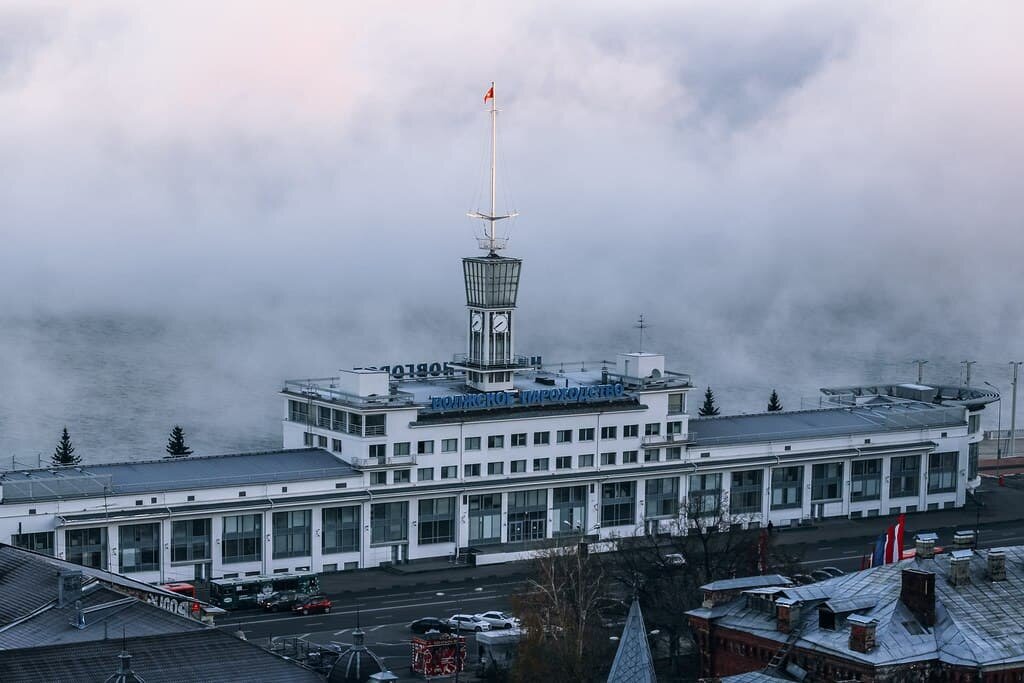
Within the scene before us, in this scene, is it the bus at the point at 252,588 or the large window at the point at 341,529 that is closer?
the bus at the point at 252,588

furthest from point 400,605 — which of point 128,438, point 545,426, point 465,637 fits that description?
point 128,438

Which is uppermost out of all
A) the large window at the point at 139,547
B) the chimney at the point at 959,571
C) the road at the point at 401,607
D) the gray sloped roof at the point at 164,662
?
the chimney at the point at 959,571

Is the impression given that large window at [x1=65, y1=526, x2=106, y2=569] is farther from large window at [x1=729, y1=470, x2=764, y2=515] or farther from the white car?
large window at [x1=729, y1=470, x2=764, y2=515]

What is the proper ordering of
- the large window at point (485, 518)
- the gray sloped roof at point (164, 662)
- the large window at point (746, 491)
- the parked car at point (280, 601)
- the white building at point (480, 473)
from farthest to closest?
1. the large window at point (746, 491)
2. the large window at point (485, 518)
3. the white building at point (480, 473)
4. the parked car at point (280, 601)
5. the gray sloped roof at point (164, 662)

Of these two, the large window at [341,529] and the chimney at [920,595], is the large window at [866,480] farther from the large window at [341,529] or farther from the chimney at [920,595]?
the chimney at [920,595]

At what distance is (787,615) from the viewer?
6981 centimetres

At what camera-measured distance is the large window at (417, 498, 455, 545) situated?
109312mm

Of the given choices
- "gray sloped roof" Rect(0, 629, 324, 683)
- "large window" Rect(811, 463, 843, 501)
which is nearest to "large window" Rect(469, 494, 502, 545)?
"large window" Rect(811, 463, 843, 501)

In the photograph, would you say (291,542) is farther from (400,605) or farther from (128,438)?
(128,438)

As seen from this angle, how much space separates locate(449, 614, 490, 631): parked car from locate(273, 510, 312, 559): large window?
48.0 feet

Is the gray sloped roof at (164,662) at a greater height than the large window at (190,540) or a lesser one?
greater

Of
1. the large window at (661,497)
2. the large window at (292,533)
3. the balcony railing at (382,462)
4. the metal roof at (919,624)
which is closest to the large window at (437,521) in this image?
the balcony railing at (382,462)

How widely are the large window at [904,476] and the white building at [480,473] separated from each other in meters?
0.11

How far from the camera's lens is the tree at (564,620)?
3051 inches
